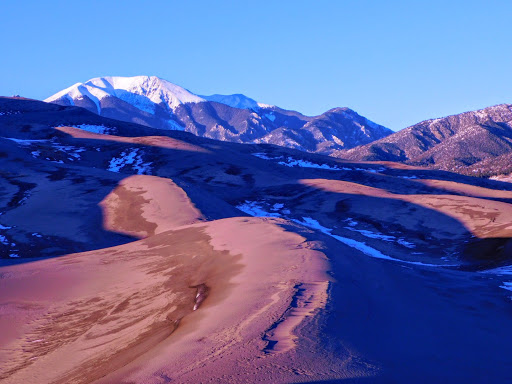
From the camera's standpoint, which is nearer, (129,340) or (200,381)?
(200,381)

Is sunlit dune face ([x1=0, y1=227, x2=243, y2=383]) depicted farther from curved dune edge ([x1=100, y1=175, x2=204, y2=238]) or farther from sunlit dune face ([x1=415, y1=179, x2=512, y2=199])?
sunlit dune face ([x1=415, y1=179, x2=512, y2=199])

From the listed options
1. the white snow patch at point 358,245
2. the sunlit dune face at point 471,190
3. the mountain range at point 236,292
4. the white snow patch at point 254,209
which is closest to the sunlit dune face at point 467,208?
the mountain range at point 236,292

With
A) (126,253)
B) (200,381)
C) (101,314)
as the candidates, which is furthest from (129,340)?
(126,253)

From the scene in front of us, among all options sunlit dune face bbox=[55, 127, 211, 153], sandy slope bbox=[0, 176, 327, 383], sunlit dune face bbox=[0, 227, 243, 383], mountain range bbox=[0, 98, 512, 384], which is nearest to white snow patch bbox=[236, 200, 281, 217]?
mountain range bbox=[0, 98, 512, 384]

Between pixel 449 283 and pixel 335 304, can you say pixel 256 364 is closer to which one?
pixel 335 304

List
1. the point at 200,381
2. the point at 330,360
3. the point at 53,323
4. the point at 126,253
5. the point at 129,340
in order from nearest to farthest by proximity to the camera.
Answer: the point at 200,381, the point at 330,360, the point at 129,340, the point at 53,323, the point at 126,253

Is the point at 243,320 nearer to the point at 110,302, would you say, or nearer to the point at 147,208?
the point at 110,302

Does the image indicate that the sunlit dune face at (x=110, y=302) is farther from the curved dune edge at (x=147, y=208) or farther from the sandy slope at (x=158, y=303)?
the curved dune edge at (x=147, y=208)

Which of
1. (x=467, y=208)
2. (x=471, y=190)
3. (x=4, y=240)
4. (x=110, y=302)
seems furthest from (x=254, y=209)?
(x=110, y=302)
